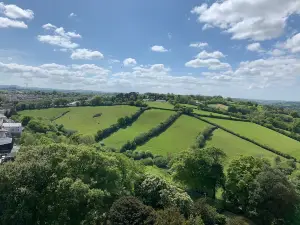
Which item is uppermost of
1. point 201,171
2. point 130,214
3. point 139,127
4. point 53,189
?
point 53,189

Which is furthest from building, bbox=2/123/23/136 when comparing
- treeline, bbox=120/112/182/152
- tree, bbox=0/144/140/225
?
tree, bbox=0/144/140/225

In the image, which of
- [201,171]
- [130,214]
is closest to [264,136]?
[201,171]

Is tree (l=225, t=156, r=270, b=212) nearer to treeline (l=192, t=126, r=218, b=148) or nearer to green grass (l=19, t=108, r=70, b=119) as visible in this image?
treeline (l=192, t=126, r=218, b=148)

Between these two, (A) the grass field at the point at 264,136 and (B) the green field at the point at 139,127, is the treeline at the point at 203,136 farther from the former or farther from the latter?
(B) the green field at the point at 139,127

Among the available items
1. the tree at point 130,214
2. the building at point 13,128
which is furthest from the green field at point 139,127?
the tree at point 130,214

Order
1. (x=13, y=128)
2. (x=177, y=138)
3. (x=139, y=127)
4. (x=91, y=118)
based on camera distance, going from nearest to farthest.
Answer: (x=13, y=128) → (x=177, y=138) → (x=139, y=127) → (x=91, y=118)

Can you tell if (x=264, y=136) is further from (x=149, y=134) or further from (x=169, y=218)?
(x=169, y=218)
